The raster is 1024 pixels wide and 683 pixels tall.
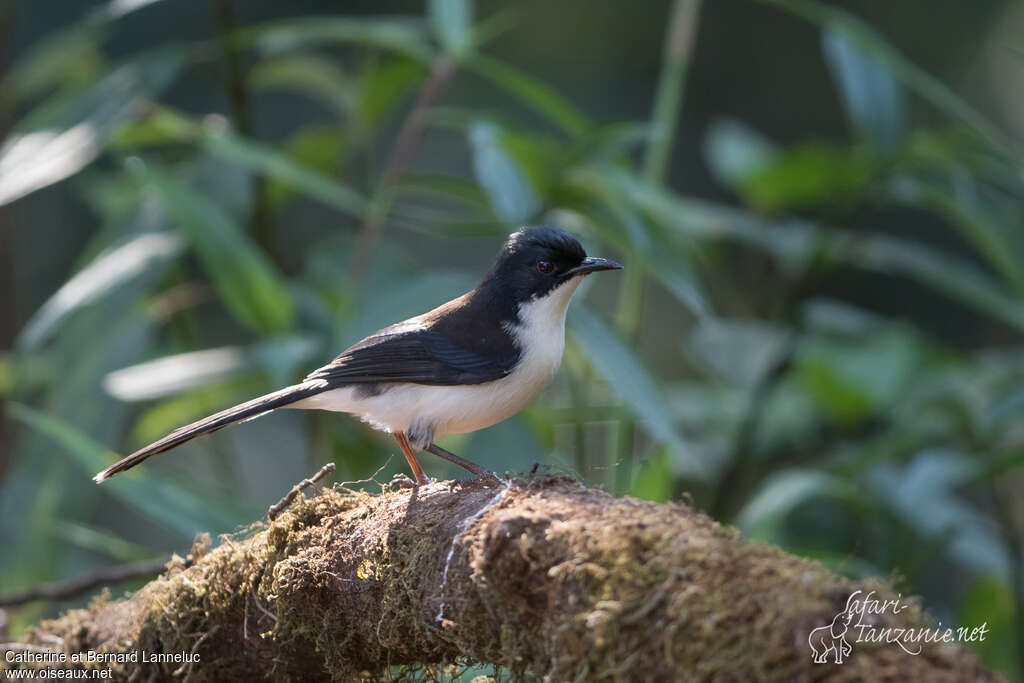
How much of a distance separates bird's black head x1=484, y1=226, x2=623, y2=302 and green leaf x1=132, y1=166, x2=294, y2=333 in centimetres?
112

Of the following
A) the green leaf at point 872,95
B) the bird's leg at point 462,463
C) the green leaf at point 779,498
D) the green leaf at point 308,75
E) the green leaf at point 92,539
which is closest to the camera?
the bird's leg at point 462,463

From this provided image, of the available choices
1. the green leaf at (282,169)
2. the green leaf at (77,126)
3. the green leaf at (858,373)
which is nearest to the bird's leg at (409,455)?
the green leaf at (282,169)

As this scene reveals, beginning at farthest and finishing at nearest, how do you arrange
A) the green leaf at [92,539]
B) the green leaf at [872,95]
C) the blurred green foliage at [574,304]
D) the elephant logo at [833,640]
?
1. the green leaf at [872,95]
2. the blurred green foliage at [574,304]
3. the green leaf at [92,539]
4. the elephant logo at [833,640]

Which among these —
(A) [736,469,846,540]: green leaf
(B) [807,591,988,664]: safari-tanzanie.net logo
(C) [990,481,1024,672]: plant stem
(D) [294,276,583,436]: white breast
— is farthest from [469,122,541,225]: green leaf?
(B) [807,591,988,664]: safari-tanzanie.net logo

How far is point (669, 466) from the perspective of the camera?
427 centimetres

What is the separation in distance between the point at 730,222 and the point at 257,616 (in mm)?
3612

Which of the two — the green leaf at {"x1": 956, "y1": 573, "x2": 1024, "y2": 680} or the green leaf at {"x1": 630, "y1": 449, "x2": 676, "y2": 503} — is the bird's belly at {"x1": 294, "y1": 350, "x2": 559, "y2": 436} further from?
the green leaf at {"x1": 956, "y1": 573, "x2": 1024, "y2": 680}

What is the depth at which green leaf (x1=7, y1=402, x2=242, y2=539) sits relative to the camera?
3.42 meters

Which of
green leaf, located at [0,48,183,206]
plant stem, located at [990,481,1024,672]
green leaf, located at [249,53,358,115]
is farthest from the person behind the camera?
green leaf, located at [249,53,358,115]

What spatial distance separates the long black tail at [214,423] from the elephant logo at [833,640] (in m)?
2.22

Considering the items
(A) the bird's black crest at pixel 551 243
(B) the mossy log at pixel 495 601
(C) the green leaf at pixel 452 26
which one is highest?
(C) the green leaf at pixel 452 26

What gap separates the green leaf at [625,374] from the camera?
3797 millimetres

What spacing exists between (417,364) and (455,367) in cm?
14

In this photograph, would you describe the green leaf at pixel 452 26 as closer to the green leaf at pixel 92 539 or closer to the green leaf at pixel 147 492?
the green leaf at pixel 147 492
